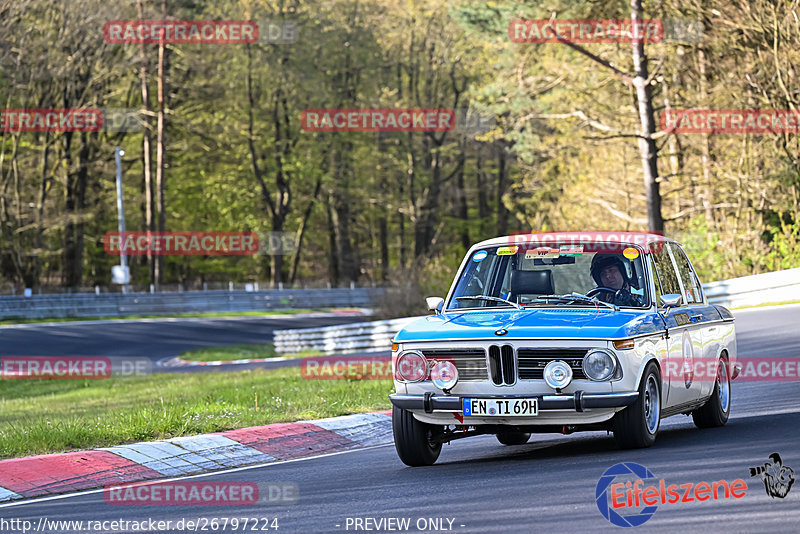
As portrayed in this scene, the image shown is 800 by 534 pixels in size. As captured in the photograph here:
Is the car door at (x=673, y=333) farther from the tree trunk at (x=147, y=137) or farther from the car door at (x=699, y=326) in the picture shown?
the tree trunk at (x=147, y=137)

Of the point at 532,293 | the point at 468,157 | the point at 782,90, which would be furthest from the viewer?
the point at 468,157

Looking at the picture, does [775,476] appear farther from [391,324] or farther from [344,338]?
[344,338]

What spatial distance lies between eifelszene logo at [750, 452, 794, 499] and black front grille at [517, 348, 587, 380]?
149cm

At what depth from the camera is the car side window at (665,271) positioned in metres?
10.1

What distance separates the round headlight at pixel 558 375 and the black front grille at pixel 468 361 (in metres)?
0.49

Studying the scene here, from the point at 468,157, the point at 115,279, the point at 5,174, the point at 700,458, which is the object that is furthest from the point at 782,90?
the point at 468,157

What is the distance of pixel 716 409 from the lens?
1052 cm

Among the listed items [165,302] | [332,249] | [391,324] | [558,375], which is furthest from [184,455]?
[332,249]

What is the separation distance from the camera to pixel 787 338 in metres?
18.3

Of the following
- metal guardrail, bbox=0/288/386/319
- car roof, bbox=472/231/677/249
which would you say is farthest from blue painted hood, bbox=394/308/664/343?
metal guardrail, bbox=0/288/386/319

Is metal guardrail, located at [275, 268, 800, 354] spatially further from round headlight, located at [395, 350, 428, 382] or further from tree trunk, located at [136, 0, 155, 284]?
tree trunk, located at [136, 0, 155, 284]

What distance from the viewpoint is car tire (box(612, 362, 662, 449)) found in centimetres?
870

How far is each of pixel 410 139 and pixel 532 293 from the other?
62900 mm

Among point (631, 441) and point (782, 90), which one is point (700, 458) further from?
point (782, 90)
